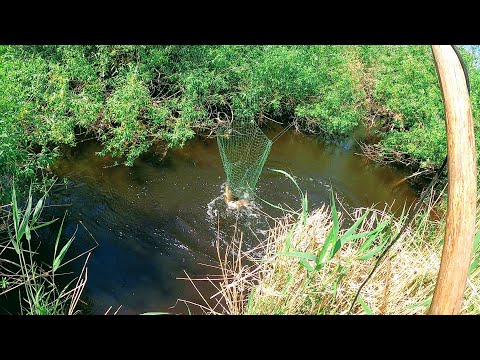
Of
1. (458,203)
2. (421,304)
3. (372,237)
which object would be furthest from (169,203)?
(458,203)

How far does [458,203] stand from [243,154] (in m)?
7.18

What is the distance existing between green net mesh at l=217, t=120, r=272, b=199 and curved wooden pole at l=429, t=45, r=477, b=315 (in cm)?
621

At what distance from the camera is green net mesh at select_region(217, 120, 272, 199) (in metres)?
7.24

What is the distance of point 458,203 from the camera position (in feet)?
2.87

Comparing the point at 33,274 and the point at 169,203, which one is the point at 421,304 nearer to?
the point at 33,274

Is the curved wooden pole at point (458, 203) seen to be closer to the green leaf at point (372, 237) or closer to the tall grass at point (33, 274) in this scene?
the green leaf at point (372, 237)

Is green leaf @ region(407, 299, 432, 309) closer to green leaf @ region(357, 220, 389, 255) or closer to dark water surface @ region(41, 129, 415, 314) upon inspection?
green leaf @ region(357, 220, 389, 255)

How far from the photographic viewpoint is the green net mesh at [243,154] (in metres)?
7.24

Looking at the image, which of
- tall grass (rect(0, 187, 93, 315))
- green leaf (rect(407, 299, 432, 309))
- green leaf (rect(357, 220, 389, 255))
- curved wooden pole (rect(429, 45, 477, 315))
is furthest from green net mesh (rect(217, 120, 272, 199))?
curved wooden pole (rect(429, 45, 477, 315))

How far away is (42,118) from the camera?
6.52 m

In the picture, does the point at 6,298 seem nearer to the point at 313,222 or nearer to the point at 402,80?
the point at 313,222

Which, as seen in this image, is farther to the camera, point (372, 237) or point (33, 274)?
point (33, 274)

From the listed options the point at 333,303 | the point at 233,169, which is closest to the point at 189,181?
the point at 233,169
